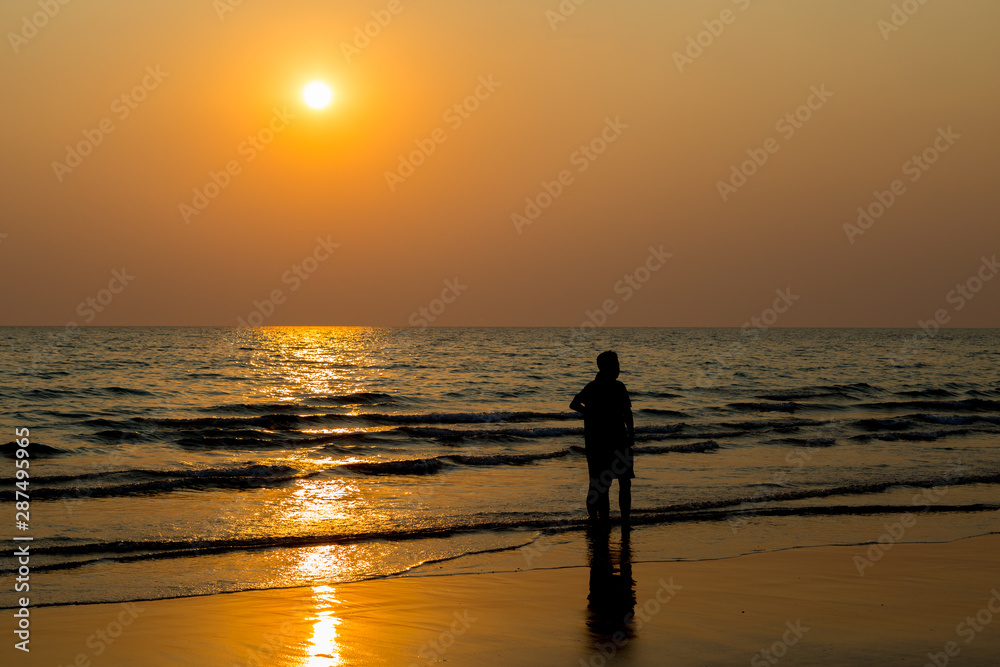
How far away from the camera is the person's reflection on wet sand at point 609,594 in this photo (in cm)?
646

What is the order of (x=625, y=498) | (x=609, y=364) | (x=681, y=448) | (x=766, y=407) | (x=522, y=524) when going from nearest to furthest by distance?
(x=609, y=364), (x=625, y=498), (x=522, y=524), (x=681, y=448), (x=766, y=407)

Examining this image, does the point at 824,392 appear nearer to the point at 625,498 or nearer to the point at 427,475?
the point at 427,475

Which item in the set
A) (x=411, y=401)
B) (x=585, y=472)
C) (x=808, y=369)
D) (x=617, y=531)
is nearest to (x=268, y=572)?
(x=617, y=531)

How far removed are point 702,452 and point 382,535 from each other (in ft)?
35.9

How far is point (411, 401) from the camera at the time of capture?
1298 inches

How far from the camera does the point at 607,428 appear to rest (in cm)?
998

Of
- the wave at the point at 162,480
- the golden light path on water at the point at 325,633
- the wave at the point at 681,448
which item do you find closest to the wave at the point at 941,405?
the wave at the point at 681,448

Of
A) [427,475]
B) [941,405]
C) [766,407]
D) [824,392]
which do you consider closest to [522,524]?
[427,475]

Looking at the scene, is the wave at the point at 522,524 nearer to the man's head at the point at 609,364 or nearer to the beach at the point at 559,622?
the beach at the point at 559,622

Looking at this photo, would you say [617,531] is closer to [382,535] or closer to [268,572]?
[382,535]

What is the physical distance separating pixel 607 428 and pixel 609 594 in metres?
2.50

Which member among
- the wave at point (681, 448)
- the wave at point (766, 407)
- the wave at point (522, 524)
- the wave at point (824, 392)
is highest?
the wave at point (824, 392)

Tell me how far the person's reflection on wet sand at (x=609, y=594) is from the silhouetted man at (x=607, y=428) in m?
0.67

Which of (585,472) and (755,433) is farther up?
(755,433)
